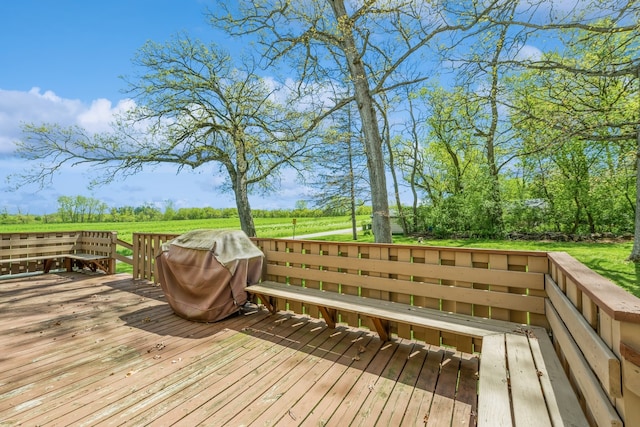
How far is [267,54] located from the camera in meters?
6.48

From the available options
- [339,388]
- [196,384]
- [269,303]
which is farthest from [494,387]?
[269,303]

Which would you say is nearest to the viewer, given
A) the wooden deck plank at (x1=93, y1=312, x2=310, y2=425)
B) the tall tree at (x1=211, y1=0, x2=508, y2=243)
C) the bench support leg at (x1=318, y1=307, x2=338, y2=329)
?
the wooden deck plank at (x1=93, y1=312, x2=310, y2=425)

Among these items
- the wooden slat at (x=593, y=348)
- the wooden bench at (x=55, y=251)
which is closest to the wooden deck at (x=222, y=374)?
the wooden slat at (x=593, y=348)

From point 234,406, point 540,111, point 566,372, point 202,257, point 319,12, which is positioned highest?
point 319,12

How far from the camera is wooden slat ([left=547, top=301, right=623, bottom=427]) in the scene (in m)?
1.09

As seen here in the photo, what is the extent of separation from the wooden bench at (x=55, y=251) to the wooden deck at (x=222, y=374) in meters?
2.84

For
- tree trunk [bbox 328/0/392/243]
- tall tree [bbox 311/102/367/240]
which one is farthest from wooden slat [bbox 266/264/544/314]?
tall tree [bbox 311/102/367/240]

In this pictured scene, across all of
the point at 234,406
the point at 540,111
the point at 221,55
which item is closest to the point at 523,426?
the point at 234,406

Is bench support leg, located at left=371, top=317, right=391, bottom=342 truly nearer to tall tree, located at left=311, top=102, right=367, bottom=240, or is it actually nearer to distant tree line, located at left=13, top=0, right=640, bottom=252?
distant tree line, located at left=13, top=0, right=640, bottom=252

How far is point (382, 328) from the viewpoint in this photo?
2.93 metres

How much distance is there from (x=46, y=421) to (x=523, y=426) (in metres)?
2.73

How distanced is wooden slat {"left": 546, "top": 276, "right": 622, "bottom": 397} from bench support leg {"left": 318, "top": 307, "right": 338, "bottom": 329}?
80.5 inches

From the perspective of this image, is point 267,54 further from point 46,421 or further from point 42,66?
point 42,66

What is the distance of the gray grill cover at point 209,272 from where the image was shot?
3574 mm
